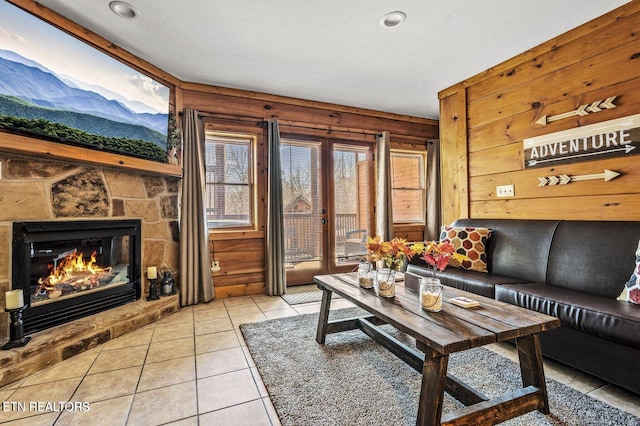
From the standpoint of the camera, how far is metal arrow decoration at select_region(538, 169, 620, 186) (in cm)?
238

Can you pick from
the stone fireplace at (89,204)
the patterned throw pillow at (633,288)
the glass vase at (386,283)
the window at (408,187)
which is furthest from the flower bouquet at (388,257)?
the window at (408,187)

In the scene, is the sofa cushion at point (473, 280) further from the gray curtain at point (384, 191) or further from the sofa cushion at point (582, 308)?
the gray curtain at point (384, 191)

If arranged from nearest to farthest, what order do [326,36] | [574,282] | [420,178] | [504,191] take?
[574,282], [326,36], [504,191], [420,178]

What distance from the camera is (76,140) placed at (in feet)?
7.65

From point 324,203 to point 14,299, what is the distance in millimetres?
3153

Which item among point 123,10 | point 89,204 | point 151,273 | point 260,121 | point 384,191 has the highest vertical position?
point 123,10

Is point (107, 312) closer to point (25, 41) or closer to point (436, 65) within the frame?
point (25, 41)

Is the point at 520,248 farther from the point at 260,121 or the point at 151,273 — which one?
the point at 151,273

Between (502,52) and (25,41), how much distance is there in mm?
3942

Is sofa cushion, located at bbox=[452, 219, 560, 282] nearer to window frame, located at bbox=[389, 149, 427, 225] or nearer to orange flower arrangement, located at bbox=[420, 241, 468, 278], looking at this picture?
orange flower arrangement, located at bbox=[420, 241, 468, 278]

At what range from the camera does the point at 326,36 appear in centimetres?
264

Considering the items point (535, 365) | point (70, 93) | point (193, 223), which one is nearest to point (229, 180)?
point (193, 223)

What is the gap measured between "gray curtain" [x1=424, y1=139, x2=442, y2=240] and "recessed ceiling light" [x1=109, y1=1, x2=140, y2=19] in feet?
13.5

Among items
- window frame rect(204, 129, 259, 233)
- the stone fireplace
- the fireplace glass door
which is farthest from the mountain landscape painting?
window frame rect(204, 129, 259, 233)
